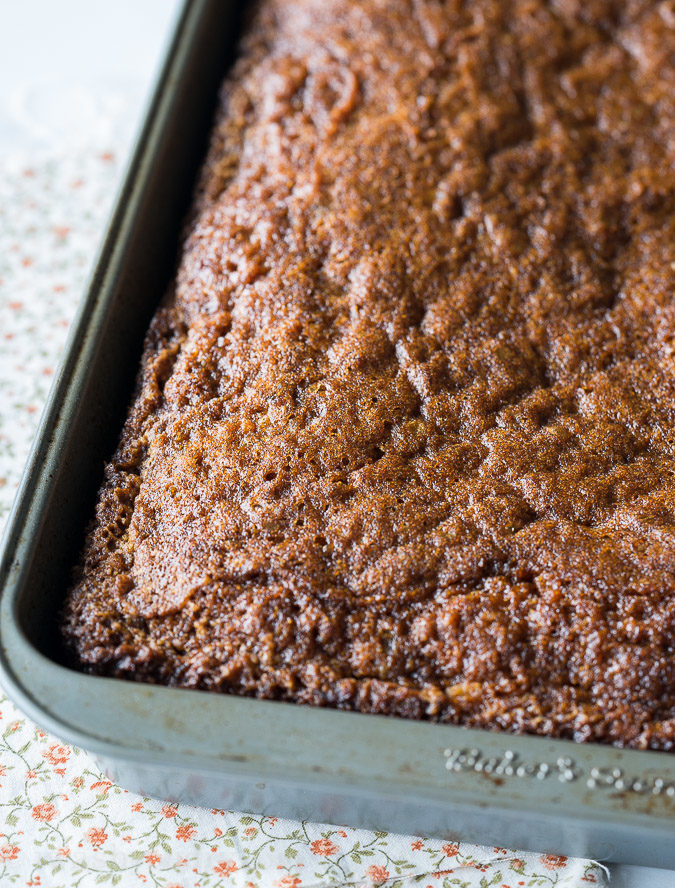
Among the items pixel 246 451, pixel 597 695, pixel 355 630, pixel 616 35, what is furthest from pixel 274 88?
pixel 597 695

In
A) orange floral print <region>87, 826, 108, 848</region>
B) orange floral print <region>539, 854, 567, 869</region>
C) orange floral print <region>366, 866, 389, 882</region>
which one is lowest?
orange floral print <region>87, 826, 108, 848</region>

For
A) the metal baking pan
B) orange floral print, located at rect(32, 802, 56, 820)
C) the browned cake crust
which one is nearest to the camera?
the metal baking pan

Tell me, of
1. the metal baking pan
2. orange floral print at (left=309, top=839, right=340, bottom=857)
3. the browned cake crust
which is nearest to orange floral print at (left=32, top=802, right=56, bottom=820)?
the metal baking pan

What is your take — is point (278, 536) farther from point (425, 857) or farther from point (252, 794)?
point (425, 857)

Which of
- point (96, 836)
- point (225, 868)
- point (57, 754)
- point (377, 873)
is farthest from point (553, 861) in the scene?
point (57, 754)

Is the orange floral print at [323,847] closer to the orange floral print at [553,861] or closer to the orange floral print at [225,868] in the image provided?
the orange floral print at [225,868]

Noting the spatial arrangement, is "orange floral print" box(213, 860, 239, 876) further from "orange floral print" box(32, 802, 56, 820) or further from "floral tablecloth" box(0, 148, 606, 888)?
"orange floral print" box(32, 802, 56, 820)
